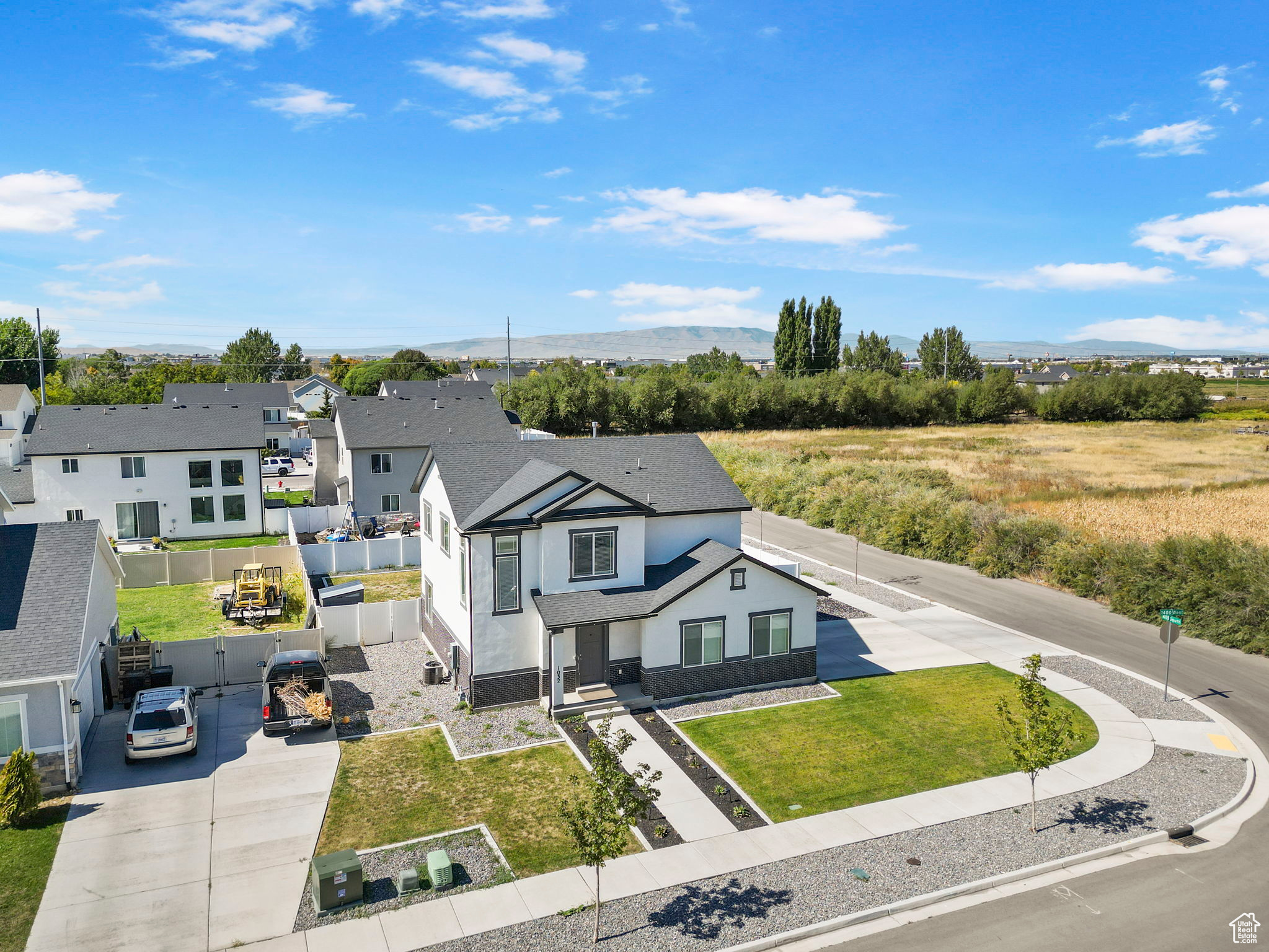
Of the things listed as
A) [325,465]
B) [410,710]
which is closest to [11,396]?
[325,465]

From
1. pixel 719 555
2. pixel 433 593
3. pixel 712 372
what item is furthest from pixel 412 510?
pixel 712 372

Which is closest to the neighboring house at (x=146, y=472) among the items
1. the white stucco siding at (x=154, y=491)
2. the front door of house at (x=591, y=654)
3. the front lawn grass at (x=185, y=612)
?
the white stucco siding at (x=154, y=491)

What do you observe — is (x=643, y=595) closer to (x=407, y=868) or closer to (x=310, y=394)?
(x=407, y=868)

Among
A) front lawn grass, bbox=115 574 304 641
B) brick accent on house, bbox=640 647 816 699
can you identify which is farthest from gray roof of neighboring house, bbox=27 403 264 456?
brick accent on house, bbox=640 647 816 699

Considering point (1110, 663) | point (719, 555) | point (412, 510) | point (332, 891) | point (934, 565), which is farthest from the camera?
point (412, 510)

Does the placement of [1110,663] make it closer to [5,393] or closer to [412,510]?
[412,510]

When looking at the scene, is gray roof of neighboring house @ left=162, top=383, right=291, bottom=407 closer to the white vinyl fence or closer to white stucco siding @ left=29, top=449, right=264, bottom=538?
white stucco siding @ left=29, top=449, right=264, bottom=538

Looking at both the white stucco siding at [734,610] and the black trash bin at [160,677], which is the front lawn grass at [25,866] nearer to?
the black trash bin at [160,677]
